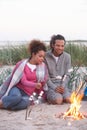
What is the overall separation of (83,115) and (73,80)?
177cm

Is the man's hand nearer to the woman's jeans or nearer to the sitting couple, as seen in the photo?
the sitting couple

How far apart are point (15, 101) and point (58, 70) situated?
112cm

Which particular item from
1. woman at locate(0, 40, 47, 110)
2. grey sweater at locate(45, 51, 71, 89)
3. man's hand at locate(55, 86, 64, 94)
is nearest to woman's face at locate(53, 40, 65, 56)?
grey sweater at locate(45, 51, 71, 89)

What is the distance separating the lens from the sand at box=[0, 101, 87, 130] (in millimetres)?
5879

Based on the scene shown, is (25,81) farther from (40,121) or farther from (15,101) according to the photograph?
(40,121)

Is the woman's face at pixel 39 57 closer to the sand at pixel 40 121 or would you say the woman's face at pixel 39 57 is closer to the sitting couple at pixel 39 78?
the sitting couple at pixel 39 78

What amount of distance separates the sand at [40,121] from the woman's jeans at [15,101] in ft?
0.40

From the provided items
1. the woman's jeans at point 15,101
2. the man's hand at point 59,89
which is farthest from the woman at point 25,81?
the man's hand at point 59,89

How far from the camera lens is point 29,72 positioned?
733 centimetres

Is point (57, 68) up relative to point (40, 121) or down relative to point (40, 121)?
up

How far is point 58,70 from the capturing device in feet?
25.7

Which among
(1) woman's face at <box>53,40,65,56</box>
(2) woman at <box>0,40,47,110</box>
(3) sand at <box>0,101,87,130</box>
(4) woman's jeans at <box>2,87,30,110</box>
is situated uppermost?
(1) woman's face at <box>53,40,65,56</box>

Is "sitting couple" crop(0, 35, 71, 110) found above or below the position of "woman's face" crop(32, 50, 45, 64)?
below

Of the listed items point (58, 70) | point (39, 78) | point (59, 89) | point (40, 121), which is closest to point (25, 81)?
point (39, 78)
